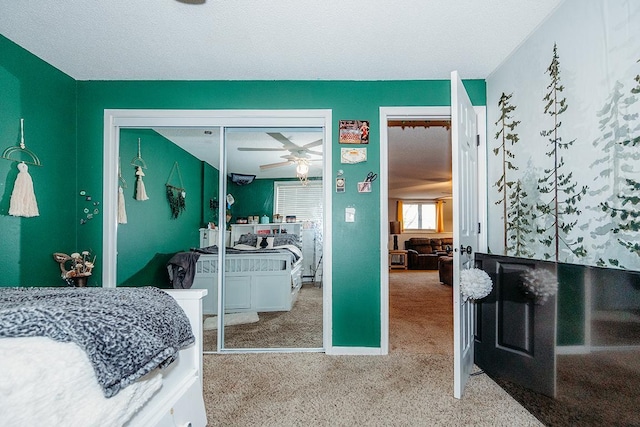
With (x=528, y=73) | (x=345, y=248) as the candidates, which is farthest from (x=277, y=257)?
(x=528, y=73)

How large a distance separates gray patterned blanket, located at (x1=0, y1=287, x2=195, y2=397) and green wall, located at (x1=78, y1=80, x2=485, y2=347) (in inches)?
68.2

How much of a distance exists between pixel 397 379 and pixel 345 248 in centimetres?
109

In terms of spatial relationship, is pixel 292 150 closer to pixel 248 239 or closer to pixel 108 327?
pixel 248 239

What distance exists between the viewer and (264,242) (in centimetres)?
339

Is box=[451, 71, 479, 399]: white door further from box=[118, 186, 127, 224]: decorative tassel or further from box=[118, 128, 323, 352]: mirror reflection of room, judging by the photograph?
box=[118, 186, 127, 224]: decorative tassel

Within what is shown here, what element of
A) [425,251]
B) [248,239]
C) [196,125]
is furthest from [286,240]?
[425,251]

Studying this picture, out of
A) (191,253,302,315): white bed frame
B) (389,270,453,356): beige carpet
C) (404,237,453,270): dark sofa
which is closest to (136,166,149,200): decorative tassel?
(191,253,302,315): white bed frame

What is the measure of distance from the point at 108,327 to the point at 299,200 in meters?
2.25

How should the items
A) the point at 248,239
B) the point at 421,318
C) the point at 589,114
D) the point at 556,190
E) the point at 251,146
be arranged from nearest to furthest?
1. the point at 589,114
2. the point at 556,190
3. the point at 251,146
4. the point at 248,239
5. the point at 421,318

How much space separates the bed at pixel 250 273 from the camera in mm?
3199

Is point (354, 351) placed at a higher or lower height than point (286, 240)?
lower

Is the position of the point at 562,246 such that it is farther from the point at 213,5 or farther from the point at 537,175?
the point at 213,5

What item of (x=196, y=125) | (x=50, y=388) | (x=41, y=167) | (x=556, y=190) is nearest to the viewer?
(x=50, y=388)

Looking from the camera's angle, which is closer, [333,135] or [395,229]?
[333,135]
